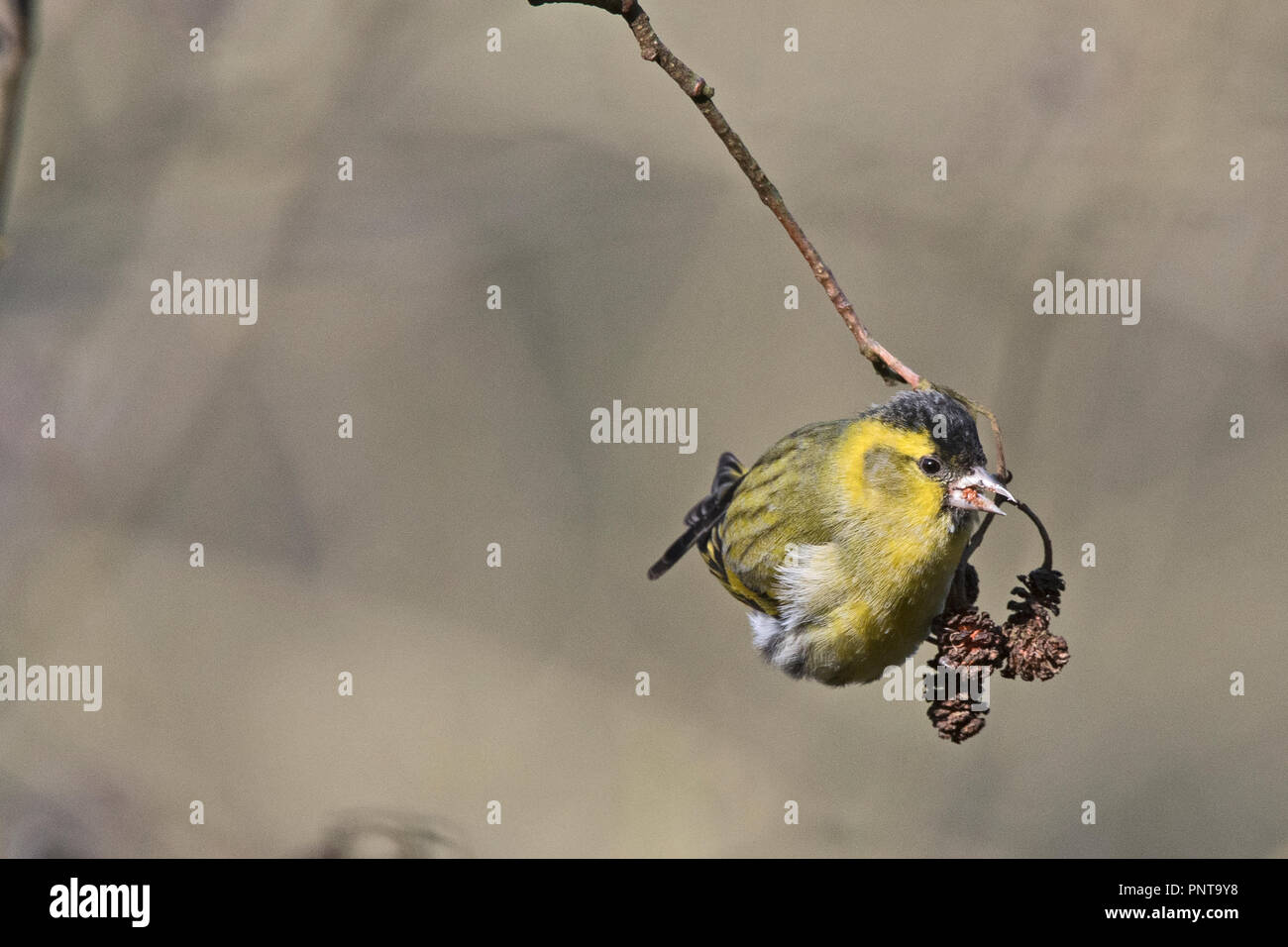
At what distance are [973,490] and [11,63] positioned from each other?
2.64 meters

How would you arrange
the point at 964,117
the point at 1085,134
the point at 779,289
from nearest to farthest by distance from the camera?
1. the point at 1085,134
2. the point at 964,117
3. the point at 779,289

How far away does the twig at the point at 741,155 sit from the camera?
2.16m

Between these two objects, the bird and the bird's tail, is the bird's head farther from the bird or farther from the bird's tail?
the bird's tail

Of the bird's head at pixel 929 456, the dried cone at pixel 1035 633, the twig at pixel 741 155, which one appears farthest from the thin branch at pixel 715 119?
the dried cone at pixel 1035 633

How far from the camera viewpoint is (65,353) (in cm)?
574

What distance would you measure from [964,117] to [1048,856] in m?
4.08

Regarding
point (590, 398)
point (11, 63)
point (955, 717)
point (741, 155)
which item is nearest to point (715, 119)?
point (741, 155)

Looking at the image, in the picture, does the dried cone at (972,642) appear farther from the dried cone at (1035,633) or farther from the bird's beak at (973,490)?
the bird's beak at (973,490)

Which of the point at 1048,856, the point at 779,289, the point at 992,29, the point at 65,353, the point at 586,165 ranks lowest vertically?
the point at 1048,856

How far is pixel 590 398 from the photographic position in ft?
22.3

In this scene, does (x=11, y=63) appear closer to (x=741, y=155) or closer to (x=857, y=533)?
(x=741, y=155)

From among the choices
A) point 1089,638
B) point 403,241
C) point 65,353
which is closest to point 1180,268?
point 1089,638

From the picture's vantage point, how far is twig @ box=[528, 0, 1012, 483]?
2.16 m

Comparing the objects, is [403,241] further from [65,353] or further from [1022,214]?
[1022,214]
